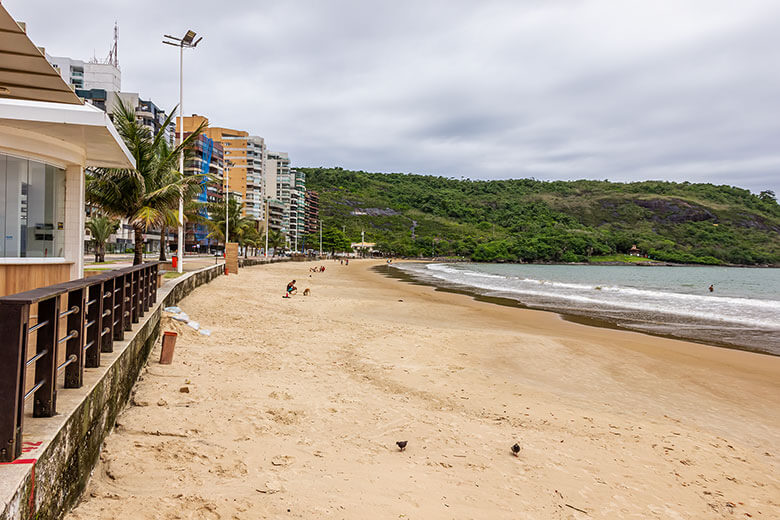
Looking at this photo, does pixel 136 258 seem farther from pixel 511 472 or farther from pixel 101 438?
pixel 511 472

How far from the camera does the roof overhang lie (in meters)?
7.12

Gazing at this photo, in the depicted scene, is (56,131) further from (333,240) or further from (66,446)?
(333,240)

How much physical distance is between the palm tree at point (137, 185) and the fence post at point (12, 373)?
16.9 metres

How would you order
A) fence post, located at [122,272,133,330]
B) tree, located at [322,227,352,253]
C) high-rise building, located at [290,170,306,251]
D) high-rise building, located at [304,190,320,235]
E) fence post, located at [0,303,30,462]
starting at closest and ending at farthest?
fence post, located at [0,303,30,462] → fence post, located at [122,272,133,330] → tree, located at [322,227,352,253] → high-rise building, located at [290,170,306,251] → high-rise building, located at [304,190,320,235]

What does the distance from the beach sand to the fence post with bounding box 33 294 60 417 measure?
77 cm

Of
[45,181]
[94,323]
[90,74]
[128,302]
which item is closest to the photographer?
[94,323]

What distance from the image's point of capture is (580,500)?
4148mm

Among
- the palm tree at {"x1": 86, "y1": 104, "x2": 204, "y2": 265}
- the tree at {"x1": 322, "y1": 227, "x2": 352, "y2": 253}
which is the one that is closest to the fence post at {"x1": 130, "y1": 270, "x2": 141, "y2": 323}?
the palm tree at {"x1": 86, "y1": 104, "x2": 204, "y2": 265}

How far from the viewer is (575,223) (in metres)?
168

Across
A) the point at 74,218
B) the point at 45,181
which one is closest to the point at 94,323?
the point at 45,181

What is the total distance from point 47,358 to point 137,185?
17904 millimetres

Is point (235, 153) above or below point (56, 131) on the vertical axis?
above

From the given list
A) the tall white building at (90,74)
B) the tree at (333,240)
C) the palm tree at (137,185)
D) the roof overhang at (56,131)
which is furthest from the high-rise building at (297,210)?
the roof overhang at (56,131)

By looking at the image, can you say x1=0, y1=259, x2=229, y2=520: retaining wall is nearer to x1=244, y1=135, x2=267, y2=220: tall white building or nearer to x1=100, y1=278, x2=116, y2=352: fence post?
x1=100, y1=278, x2=116, y2=352: fence post
